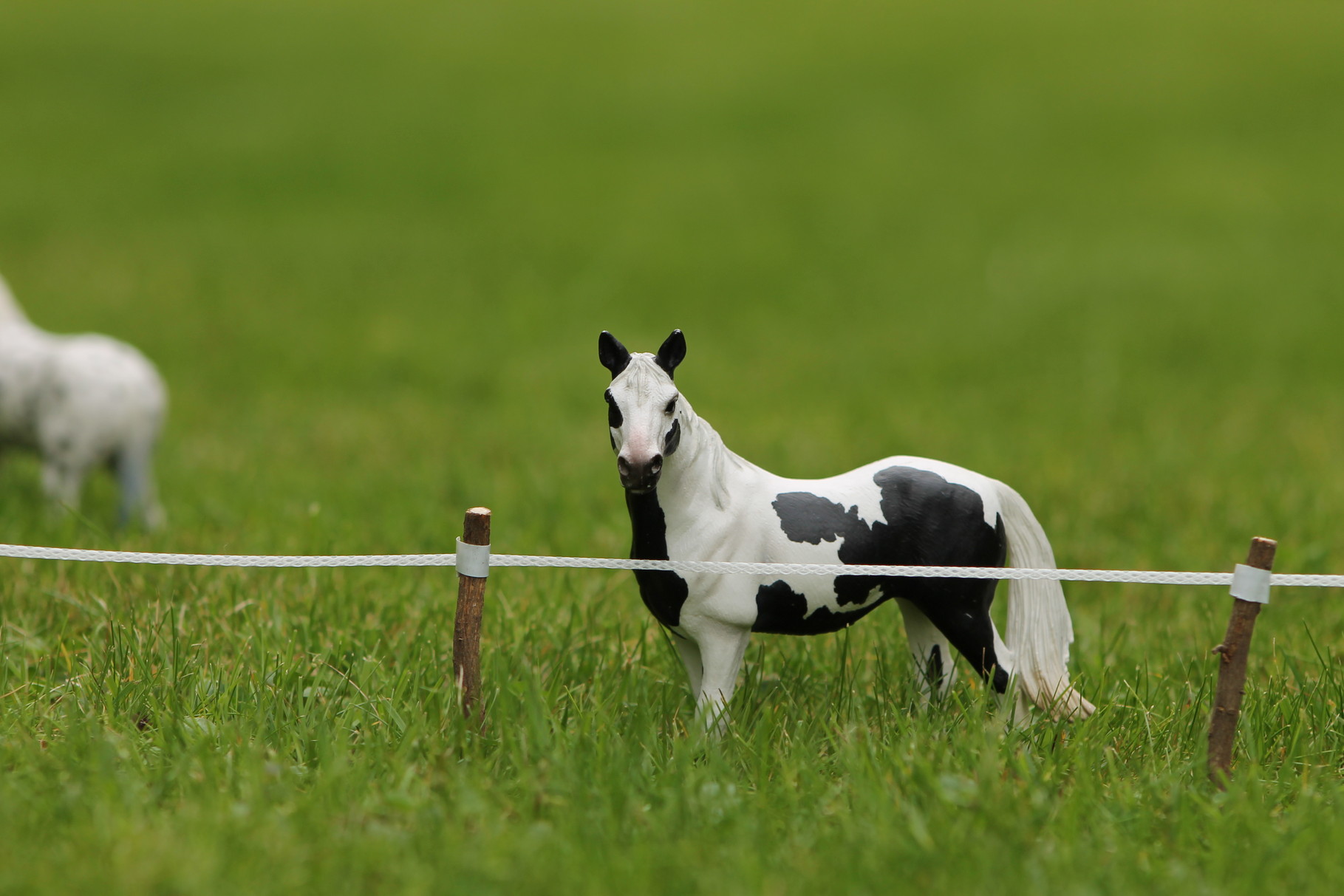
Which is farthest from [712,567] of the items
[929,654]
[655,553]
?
[929,654]

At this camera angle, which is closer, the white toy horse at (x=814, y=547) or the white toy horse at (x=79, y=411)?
the white toy horse at (x=814, y=547)

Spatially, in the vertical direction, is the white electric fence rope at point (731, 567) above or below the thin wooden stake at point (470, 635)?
above

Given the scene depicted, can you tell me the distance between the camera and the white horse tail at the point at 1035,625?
3119mm

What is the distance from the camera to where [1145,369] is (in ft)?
29.6

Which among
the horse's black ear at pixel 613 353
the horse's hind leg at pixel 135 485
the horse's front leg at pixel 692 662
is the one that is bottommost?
the horse's front leg at pixel 692 662

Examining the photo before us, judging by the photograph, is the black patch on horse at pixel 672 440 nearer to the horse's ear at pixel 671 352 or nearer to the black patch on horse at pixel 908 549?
the horse's ear at pixel 671 352

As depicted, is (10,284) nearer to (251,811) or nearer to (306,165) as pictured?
(306,165)

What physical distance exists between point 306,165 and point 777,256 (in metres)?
5.61

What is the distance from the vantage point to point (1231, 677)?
278 centimetres

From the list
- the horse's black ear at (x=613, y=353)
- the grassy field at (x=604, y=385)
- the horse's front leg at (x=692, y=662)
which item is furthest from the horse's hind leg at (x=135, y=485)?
the horse's black ear at (x=613, y=353)

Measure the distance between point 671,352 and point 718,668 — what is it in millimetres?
790

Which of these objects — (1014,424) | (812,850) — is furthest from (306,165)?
(812,850)

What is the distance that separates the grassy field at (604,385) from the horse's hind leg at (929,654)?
0.10 m

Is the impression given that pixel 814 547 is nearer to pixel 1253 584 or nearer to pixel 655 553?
pixel 655 553
